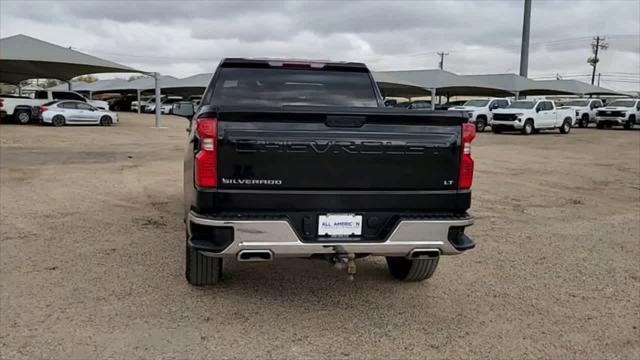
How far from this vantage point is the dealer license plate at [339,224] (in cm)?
371

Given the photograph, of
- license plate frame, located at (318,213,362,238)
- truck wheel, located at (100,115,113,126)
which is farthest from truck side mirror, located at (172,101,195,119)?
truck wheel, located at (100,115,113,126)

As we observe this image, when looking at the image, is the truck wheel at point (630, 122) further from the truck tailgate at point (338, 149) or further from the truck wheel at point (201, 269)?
the truck wheel at point (201, 269)

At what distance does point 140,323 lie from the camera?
402 cm

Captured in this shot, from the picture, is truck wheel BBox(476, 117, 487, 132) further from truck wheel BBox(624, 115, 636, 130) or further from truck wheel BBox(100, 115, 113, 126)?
truck wheel BBox(100, 115, 113, 126)

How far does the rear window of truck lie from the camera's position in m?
5.22

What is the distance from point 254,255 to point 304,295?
120 cm

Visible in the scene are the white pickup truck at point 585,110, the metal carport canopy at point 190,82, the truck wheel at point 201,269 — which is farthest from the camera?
the metal carport canopy at point 190,82

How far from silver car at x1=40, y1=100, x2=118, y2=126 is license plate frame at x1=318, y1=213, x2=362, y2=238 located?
27.6m

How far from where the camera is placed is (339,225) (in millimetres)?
3734

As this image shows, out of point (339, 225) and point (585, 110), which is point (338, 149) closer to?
point (339, 225)

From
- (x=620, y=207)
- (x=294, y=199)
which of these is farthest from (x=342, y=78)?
(x=620, y=207)

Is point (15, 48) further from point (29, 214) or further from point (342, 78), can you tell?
point (342, 78)

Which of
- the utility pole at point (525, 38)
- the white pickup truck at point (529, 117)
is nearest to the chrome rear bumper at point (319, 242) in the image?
the white pickup truck at point (529, 117)

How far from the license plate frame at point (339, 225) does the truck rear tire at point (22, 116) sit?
95.0 ft
